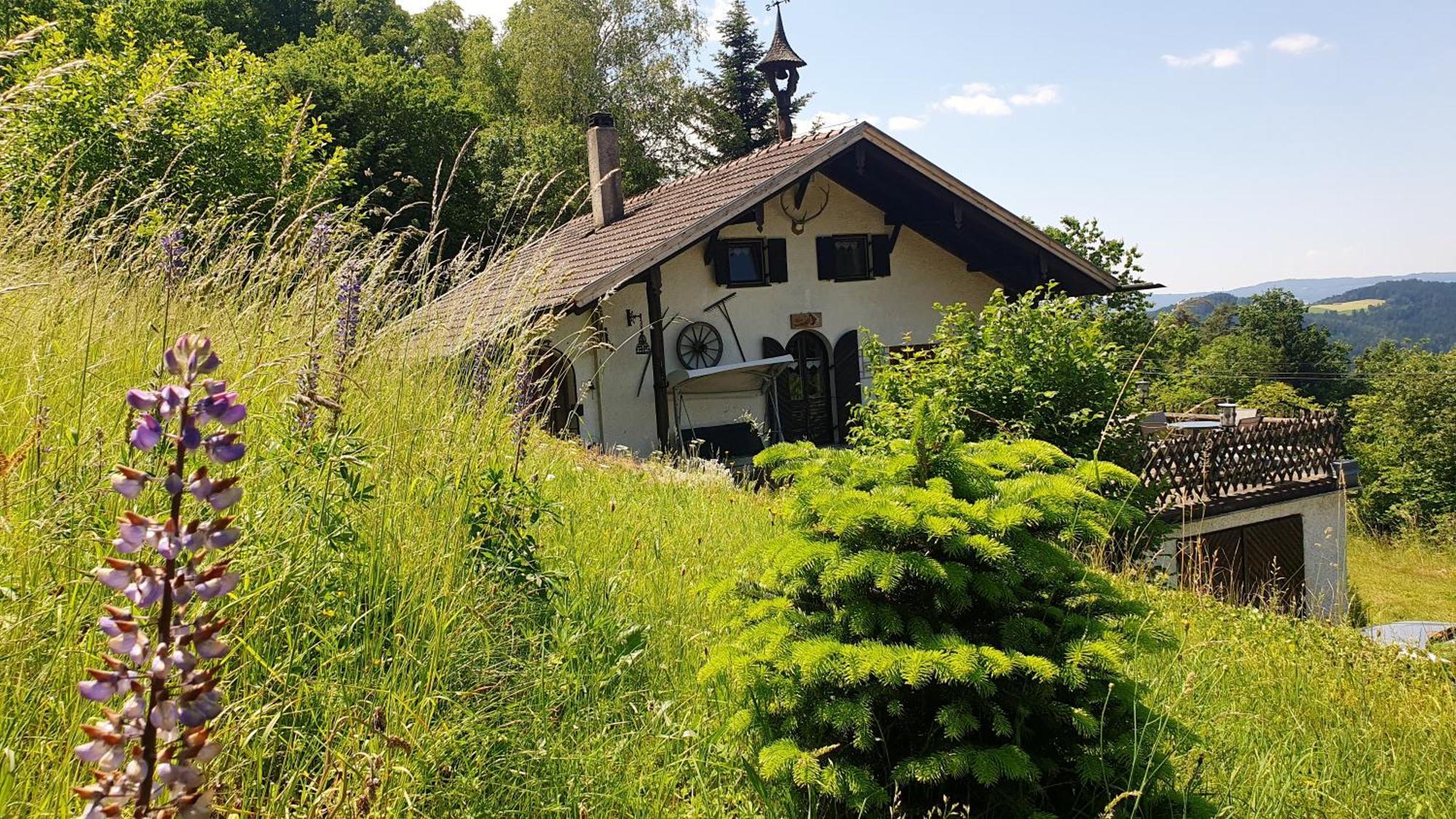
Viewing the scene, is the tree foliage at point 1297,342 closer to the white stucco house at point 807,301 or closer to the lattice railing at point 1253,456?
the lattice railing at point 1253,456

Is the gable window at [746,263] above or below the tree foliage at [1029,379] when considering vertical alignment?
above

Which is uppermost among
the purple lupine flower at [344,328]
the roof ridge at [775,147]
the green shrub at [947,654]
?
the roof ridge at [775,147]

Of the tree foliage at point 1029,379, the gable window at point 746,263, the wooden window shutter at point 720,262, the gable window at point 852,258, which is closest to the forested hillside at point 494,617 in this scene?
the tree foliage at point 1029,379

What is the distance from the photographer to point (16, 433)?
2.34 m

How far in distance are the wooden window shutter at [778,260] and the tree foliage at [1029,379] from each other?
707 cm

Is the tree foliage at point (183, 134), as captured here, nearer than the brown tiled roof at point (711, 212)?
Yes

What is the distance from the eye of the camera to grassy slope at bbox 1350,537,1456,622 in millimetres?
13172

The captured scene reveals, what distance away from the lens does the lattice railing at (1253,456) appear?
457 inches

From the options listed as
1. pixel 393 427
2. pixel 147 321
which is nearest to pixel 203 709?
pixel 393 427

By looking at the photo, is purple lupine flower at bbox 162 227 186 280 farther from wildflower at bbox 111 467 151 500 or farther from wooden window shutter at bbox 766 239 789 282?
wooden window shutter at bbox 766 239 789 282

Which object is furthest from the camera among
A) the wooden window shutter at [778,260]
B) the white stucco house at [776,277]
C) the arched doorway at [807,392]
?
the arched doorway at [807,392]

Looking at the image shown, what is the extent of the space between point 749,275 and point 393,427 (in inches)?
478

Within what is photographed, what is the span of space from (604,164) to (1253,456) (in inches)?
451

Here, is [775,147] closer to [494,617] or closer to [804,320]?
[804,320]
